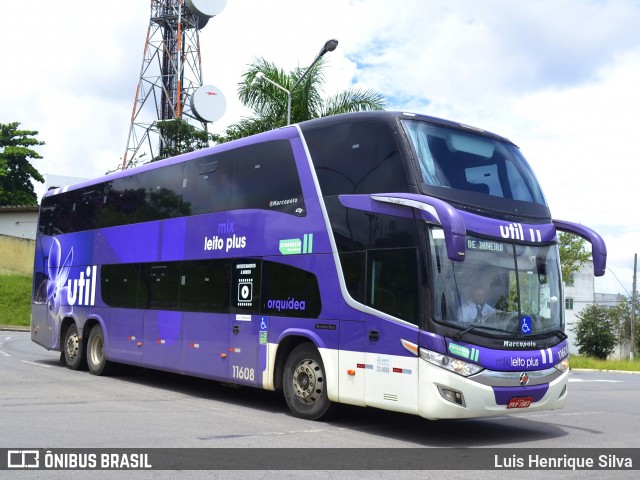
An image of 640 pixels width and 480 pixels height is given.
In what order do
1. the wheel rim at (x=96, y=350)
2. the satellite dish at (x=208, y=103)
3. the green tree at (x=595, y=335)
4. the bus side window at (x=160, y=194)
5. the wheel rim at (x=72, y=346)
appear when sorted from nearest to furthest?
the bus side window at (x=160, y=194), the wheel rim at (x=96, y=350), the wheel rim at (x=72, y=346), the satellite dish at (x=208, y=103), the green tree at (x=595, y=335)

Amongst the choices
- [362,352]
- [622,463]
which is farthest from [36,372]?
[622,463]

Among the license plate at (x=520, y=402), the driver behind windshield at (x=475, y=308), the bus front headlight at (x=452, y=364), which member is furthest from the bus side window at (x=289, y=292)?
the license plate at (x=520, y=402)

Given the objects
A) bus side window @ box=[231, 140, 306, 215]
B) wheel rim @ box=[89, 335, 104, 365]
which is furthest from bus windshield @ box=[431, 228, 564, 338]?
wheel rim @ box=[89, 335, 104, 365]

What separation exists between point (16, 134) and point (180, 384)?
46.3 meters

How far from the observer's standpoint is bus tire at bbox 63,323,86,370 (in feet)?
56.9

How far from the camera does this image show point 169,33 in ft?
156

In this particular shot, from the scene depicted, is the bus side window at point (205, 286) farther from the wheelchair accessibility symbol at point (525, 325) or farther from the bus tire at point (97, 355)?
the wheelchair accessibility symbol at point (525, 325)

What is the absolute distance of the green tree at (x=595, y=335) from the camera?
5544 cm

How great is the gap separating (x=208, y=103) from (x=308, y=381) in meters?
24.6

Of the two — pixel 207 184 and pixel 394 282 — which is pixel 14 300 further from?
pixel 394 282

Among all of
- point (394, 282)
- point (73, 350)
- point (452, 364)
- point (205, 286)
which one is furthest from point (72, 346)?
point (452, 364)

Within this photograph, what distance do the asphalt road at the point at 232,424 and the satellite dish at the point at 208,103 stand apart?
19.3 m

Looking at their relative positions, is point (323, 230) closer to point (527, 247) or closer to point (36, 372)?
point (527, 247)

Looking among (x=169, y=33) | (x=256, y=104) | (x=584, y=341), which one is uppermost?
(x=169, y=33)
